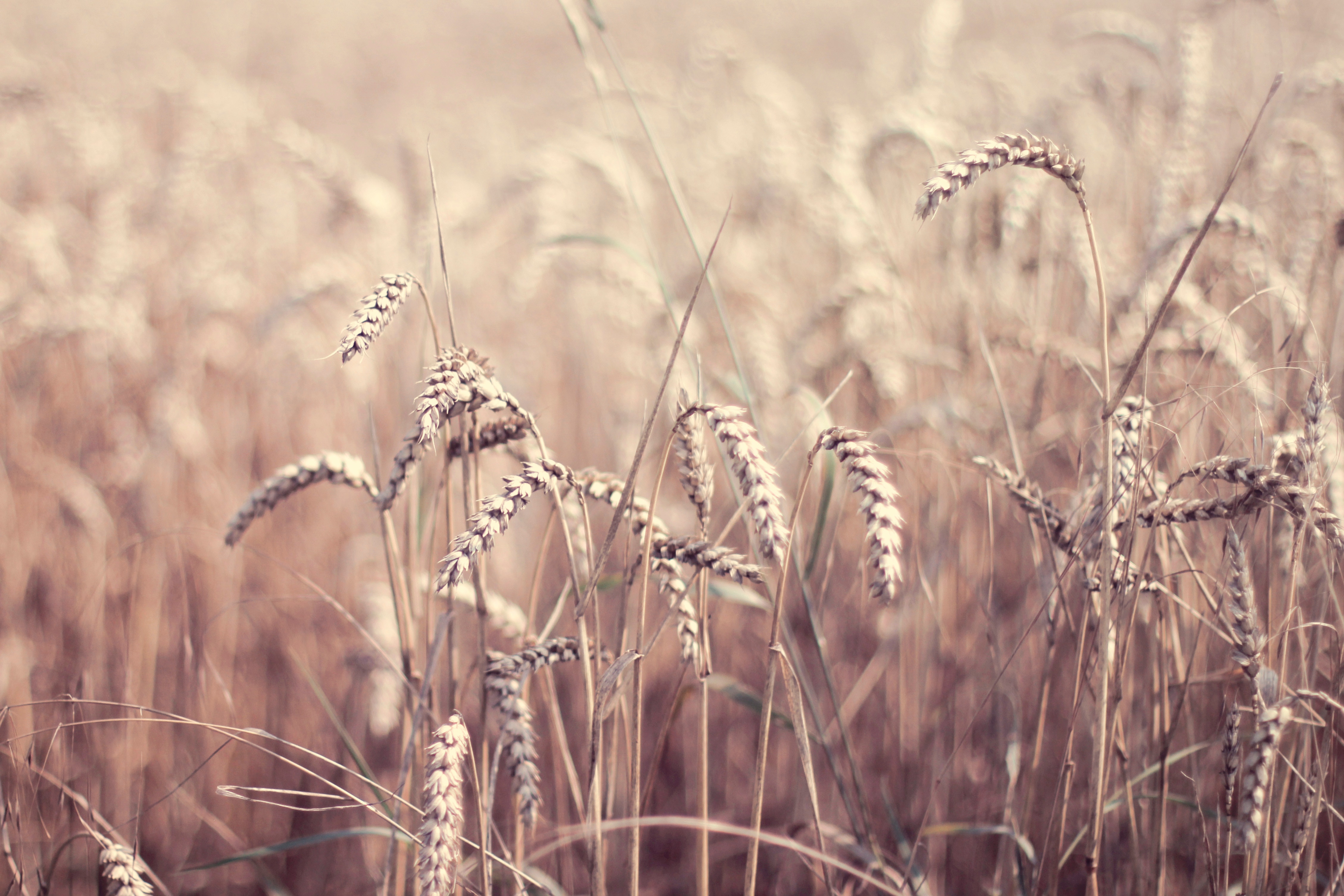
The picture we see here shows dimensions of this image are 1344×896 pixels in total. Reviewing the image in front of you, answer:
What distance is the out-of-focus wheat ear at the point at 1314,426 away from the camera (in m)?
0.81

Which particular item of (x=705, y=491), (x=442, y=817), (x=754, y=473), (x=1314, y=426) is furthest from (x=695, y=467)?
(x=1314, y=426)

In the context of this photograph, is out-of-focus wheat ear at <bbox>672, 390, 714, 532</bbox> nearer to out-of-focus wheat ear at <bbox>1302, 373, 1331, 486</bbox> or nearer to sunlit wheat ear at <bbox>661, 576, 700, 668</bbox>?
sunlit wheat ear at <bbox>661, 576, 700, 668</bbox>

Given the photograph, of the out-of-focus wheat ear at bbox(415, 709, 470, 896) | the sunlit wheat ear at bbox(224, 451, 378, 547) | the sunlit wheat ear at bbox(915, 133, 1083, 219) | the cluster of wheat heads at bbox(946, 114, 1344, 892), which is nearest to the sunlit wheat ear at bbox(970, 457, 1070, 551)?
the cluster of wheat heads at bbox(946, 114, 1344, 892)

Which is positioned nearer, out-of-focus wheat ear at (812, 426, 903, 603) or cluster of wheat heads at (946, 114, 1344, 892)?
out-of-focus wheat ear at (812, 426, 903, 603)

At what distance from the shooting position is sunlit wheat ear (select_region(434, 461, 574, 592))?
2.03ft

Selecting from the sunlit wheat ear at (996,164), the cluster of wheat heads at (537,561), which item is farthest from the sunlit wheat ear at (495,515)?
the sunlit wheat ear at (996,164)

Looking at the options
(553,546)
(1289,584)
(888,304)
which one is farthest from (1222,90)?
(553,546)

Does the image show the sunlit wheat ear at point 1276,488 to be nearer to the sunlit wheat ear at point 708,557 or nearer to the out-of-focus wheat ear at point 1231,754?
the out-of-focus wheat ear at point 1231,754

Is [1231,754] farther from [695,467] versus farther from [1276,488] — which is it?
[695,467]

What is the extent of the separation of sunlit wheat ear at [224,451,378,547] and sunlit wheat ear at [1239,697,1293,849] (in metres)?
0.96

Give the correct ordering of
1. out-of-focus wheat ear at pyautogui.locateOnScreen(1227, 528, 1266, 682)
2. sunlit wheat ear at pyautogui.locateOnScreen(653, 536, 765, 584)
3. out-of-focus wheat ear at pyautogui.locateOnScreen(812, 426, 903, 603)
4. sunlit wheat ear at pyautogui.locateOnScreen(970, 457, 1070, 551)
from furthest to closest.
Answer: sunlit wheat ear at pyautogui.locateOnScreen(970, 457, 1070, 551) < out-of-focus wheat ear at pyautogui.locateOnScreen(1227, 528, 1266, 682) < sunlit wheat ear at pyautogui.locateOnScreen(653, 536, 765, 584) < out-of-focus wheat ear at pyautogui.locateOnScreen(812, 426, 903, 603)

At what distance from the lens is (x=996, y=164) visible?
0.71 m

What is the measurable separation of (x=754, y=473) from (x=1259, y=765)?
571 millimetres

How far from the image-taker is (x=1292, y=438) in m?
0.97
